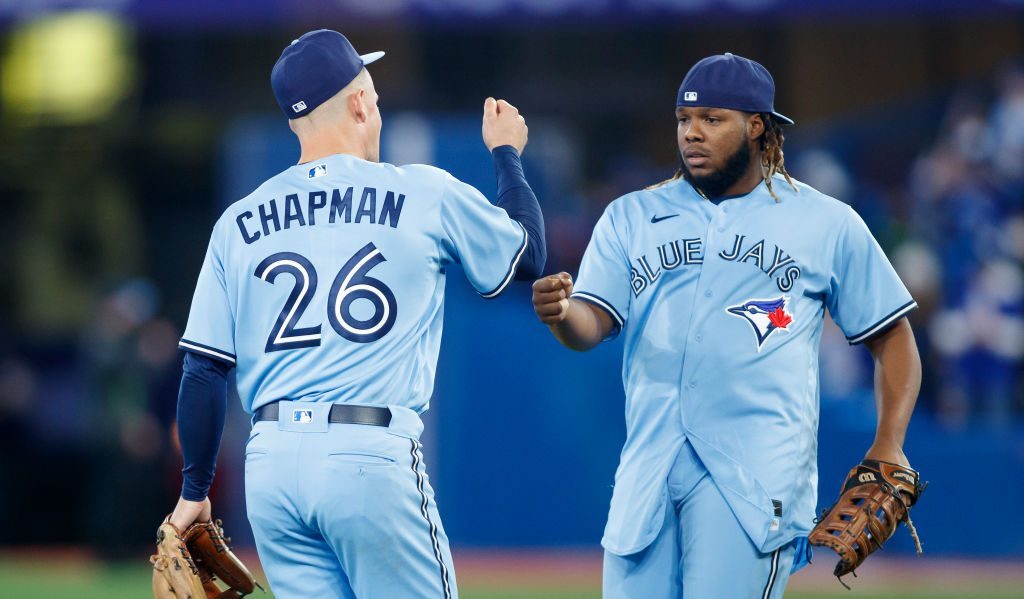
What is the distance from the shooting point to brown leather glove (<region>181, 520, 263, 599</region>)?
4.28 metres

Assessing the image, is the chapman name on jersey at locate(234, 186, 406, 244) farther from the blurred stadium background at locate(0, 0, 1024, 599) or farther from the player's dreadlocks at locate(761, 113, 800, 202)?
the blurred stadium background at locate(0, 0, 1024, 599)

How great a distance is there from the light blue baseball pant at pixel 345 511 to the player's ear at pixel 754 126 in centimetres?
142

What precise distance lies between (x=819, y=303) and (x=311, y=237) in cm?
159

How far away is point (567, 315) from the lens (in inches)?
170

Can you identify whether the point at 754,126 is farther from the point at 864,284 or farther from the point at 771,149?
the point at 864,284

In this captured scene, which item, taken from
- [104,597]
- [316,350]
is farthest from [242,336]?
[104,597]

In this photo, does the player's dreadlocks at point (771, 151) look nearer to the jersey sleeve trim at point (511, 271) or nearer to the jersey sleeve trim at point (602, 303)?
the jersey sleeve trim at point (602, 303)

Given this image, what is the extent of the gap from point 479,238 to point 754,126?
101cm

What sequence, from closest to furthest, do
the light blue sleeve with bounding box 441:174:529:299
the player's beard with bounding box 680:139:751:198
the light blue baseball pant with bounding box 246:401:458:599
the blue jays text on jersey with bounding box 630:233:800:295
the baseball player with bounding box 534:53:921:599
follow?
the light blue baseball pant with bounding box 246:401:458:599
the light blue sleeve with bounding box 441:174:529:299
the baseball player with bounding box 534:53:921:599
the blue jays text on jersey with bounding box 630:233:800:295
the player's beard with bounding box 680:139:751:198

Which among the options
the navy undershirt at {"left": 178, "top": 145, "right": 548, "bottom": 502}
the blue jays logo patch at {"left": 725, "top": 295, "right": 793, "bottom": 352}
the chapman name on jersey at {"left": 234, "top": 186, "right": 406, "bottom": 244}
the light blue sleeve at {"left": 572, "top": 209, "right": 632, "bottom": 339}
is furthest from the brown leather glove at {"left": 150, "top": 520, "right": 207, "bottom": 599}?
the blue jays logo patch at {"left": 725, "top": 295, "right": 793, "bottom": 352}

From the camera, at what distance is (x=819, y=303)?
4441 millimetres

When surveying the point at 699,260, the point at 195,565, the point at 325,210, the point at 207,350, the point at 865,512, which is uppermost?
the point at 325,210

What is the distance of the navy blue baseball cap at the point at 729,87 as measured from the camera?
4422 millimetres

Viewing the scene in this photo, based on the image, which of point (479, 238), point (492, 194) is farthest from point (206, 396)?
point (492, 194)
